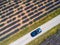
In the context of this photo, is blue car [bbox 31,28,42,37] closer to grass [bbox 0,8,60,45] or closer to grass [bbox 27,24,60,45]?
grass [bbox 0,8,60,45]

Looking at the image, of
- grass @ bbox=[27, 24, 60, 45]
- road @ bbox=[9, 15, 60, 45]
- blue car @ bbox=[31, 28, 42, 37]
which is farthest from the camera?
blue car @ bbox=[31, 28, 42, 37]

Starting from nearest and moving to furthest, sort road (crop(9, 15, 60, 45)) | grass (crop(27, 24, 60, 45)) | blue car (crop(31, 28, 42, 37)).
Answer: grass (crop(27, 24, 60, 45)), road (crop(9, 15, 60, 45)), blue car (crop(31, 28, 42, 37))

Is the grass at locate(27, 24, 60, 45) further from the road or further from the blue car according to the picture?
the blue car

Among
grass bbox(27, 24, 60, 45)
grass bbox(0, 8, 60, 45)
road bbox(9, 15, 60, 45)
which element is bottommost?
grass bbox(27, 24, 60, 45)

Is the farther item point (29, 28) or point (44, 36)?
point (29, 28)

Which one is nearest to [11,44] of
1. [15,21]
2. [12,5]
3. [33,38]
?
[33,38]

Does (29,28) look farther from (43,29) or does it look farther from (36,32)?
(43,29)

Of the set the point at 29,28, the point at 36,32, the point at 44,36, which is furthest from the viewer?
the point at 29,28

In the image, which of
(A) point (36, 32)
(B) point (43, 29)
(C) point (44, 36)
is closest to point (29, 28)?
(A) point (36, 32)

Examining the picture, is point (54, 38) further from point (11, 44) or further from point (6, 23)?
point (6, 23)

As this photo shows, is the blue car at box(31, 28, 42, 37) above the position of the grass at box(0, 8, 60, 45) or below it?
below

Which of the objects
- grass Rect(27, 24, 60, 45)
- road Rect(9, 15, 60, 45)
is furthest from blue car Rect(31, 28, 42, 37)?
grass Rect(27, 24, 60, 45)

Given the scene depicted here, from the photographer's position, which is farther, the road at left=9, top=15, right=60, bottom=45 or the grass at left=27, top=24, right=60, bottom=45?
the road at left=9, top=15, right=60, bottom=45
